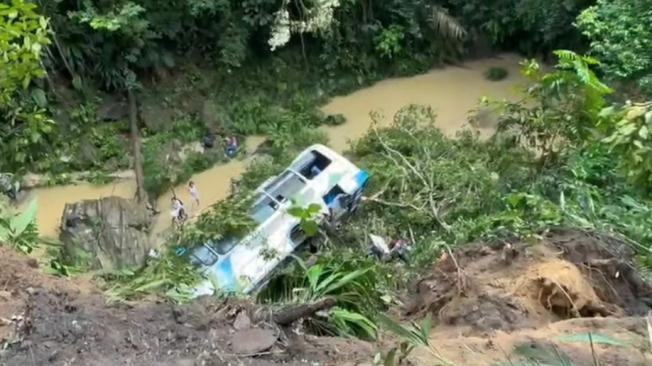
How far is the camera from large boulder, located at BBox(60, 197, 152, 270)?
9.77m

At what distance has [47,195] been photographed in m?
11.0

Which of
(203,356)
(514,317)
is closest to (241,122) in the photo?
(514,317)

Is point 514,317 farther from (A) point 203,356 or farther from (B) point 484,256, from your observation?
(A) point 203,356

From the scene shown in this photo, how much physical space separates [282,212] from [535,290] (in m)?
4.33

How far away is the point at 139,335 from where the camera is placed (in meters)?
3.51

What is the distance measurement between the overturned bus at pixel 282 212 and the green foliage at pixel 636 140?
3.66 metres

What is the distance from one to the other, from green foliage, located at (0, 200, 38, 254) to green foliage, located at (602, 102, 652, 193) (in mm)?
2857

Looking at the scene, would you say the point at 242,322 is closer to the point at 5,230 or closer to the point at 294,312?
the point at 294,312

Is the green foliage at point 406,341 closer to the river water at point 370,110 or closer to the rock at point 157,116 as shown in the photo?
the river water at point 370,110

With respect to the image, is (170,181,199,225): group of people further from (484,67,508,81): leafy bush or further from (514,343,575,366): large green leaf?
(514,343,575,366): large green leaf

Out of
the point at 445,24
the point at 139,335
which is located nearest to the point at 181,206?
the point at 445,24

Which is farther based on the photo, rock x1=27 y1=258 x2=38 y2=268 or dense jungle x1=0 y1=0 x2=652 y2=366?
rock x1=27 y1=258 x2=38 y2=268

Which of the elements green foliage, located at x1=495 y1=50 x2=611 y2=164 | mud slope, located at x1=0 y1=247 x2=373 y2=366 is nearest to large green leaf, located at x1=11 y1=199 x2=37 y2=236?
mud slope, located at x1=0 y1=247 x2=373 y2=366

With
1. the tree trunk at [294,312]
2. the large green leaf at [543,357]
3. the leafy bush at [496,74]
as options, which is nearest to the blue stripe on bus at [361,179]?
the leafy bush at [496,74]
